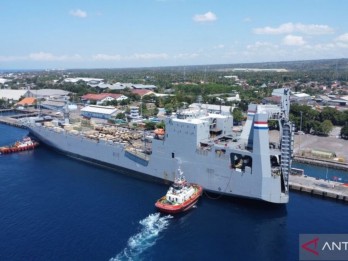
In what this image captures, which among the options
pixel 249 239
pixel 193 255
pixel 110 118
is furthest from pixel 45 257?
pixel 110 118

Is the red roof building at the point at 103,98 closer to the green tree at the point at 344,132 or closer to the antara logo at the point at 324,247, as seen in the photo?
the green tree at the point at 344,132

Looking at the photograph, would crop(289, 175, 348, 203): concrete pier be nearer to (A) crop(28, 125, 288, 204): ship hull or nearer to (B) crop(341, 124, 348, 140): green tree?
(A) crop(28, 125, 288, 204): ship hull

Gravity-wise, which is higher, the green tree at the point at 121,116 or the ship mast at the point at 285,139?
the ship mast at the point at 285,139

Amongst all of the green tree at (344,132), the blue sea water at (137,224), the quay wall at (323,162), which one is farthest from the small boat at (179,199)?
the green tree at (344,132)

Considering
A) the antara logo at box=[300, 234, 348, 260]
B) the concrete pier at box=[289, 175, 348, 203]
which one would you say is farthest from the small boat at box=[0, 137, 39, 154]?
the antara logo at box=[300, 234, 348, 260]

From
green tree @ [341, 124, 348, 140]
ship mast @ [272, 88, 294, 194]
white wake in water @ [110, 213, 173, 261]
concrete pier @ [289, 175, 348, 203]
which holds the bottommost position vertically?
white wake in water @ [110, 213, 173, 261]

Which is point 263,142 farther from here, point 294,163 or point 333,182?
point 294,163
